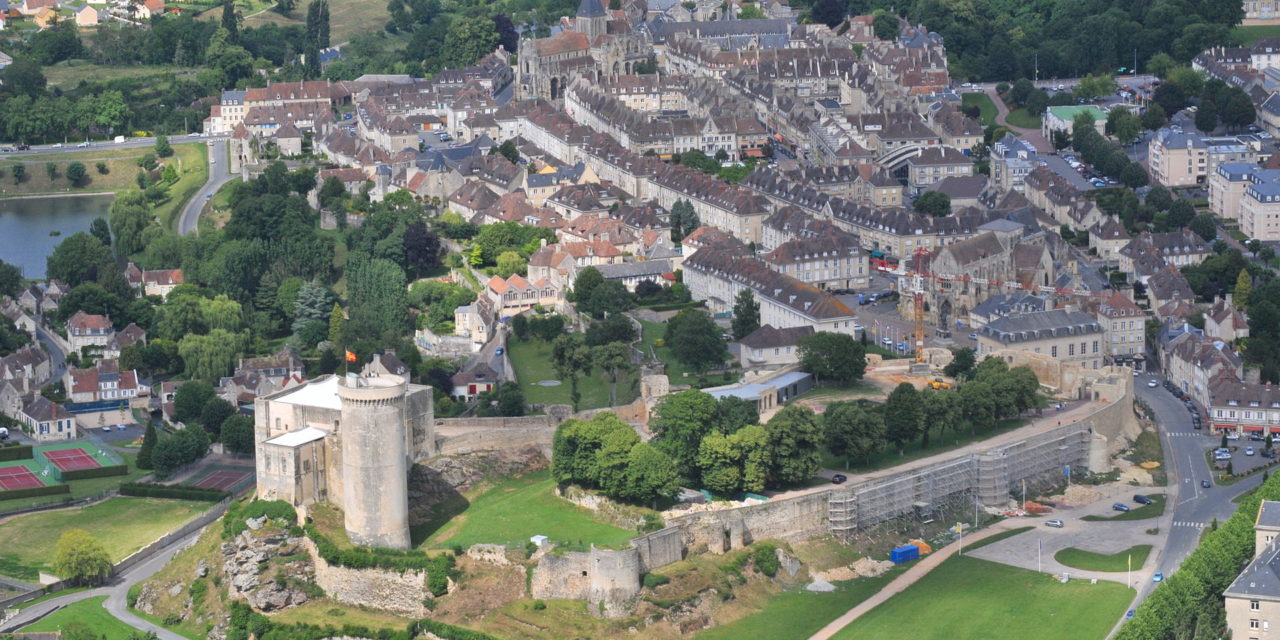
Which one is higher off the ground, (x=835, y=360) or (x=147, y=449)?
(x=835, y=360)

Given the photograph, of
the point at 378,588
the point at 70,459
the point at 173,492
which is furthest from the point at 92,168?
the point at 378,588

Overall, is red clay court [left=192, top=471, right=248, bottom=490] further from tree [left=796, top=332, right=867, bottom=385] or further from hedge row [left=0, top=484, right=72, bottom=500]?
tree [left=796, top=332, right=867, bottom=385]

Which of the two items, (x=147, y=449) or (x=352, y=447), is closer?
(x=352, y=447)

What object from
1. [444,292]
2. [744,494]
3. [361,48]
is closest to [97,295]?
[444,292]

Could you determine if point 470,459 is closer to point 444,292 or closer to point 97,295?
point 444,292

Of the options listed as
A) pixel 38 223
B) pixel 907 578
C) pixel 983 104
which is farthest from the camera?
pixel 38 223

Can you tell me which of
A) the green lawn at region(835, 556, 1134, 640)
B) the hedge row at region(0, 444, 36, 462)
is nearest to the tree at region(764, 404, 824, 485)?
the green lawn at region(835, 556, 1134, 640)

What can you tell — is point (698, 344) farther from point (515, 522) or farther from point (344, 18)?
point (344, 18)
